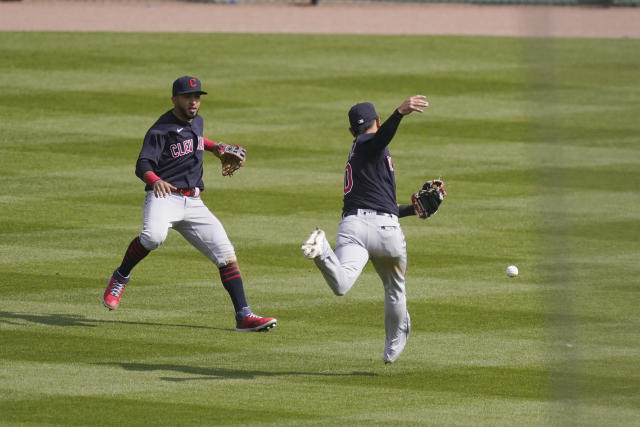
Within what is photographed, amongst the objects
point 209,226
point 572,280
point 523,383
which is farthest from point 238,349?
point 572,280

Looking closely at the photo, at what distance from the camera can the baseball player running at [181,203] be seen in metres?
8.41

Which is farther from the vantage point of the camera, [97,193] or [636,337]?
[97,193]

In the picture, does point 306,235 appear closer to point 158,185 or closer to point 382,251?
point 158,185

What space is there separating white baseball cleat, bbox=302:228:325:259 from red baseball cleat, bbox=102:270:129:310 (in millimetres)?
2812

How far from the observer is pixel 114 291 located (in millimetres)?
8812

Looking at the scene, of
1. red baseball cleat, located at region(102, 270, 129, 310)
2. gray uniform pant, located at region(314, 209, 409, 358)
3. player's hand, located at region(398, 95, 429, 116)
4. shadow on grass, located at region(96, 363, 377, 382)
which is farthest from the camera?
red baseball cleat, located at region(102, 270, 129, 310)

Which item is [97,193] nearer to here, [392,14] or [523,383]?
[523,383]

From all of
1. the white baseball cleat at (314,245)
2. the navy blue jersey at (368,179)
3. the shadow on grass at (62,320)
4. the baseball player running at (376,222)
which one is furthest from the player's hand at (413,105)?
the shadow on grass at (62,320)

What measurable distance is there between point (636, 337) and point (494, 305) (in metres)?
6.86

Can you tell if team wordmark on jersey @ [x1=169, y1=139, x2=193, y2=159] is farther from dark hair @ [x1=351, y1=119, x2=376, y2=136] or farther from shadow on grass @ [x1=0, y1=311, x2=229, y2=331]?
dark hair @ [x1=351, y1=119, x2=376, y2=136]

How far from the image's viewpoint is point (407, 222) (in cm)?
1259

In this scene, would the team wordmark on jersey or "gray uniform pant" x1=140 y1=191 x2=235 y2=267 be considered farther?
the team wordmark on jersey

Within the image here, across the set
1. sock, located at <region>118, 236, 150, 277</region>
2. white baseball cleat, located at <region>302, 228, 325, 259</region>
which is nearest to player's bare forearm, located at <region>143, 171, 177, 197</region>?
sock, located at <region>118, 236, 150, 277</region>

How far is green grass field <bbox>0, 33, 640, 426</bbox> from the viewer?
7.31 ft
